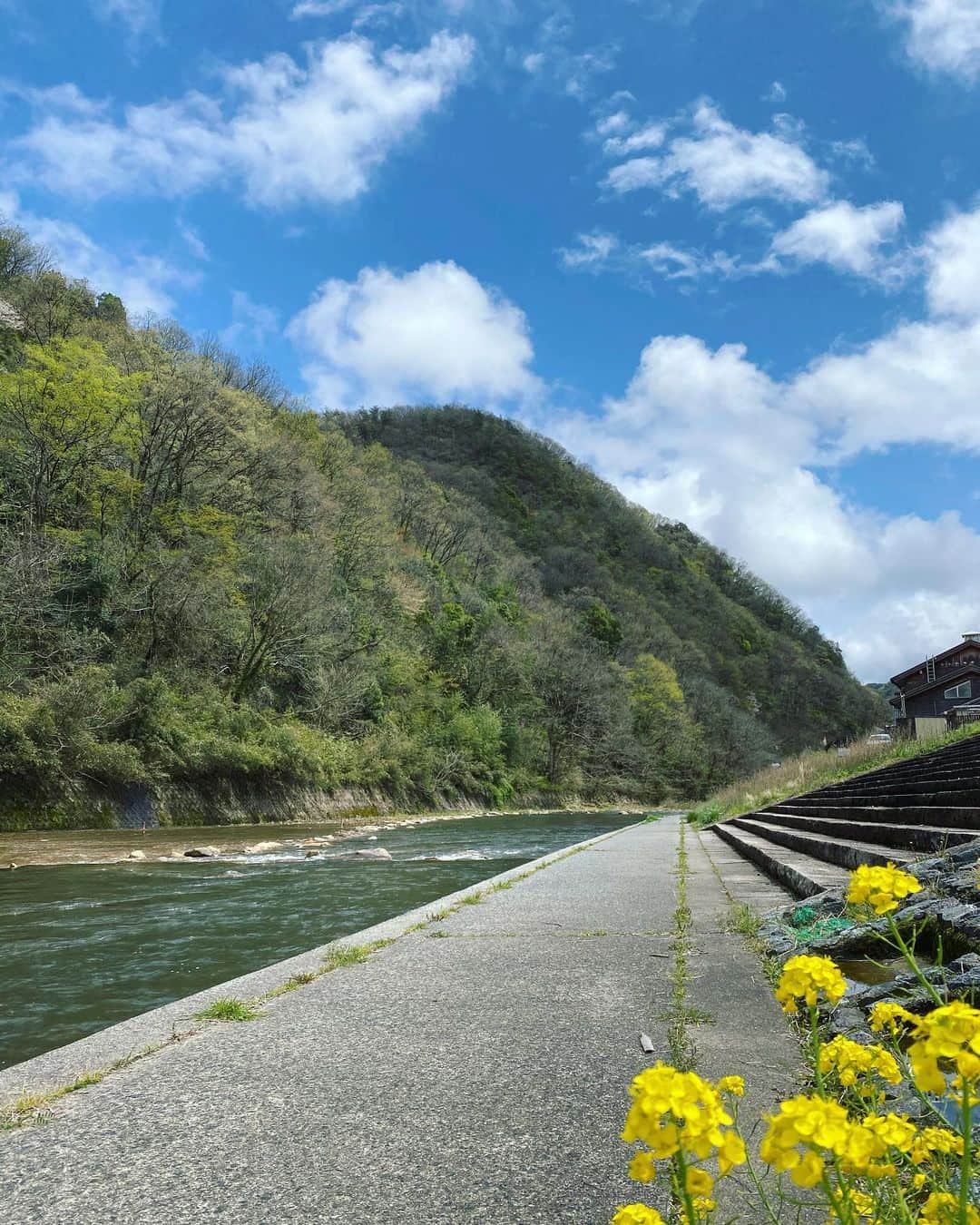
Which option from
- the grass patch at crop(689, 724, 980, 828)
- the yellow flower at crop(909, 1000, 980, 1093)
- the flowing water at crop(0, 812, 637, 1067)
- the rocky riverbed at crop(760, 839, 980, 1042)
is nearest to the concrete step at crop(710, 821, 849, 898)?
the rocky riverbed at crop(760, 839, 980, 1042)

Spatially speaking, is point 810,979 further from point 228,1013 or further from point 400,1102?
point 228,1013

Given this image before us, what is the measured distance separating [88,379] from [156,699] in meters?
11.1

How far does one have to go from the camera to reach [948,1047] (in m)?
0.95

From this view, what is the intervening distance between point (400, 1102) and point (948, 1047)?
2.16m

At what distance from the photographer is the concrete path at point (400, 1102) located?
6.59ft

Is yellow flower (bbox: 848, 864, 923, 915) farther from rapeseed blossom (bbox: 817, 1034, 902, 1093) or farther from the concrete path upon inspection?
the concrete path

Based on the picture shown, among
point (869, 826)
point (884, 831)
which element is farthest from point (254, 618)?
point (884, 831)

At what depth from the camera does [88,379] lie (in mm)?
26156

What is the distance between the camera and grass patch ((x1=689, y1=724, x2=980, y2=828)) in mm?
19750

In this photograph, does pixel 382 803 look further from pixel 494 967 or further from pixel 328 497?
pixel 494 967

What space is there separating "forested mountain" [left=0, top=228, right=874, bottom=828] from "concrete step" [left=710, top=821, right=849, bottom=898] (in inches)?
616

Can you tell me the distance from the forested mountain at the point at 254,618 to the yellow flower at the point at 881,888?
2000cm

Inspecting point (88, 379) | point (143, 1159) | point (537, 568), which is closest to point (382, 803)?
point (88, 379)

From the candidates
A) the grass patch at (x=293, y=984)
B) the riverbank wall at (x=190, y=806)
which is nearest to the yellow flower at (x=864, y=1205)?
the grass patch at (x=293, y=984)
